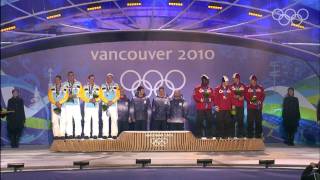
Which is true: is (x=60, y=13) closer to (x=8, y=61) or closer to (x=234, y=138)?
(x=8, y=61)

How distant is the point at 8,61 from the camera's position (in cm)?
1254

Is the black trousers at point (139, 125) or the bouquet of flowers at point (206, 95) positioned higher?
the bouquet of flowers at point (206, 95)

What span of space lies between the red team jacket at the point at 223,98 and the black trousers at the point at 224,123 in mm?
128

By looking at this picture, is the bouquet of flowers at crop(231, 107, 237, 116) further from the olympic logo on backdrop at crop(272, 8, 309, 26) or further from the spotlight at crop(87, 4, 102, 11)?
the spotlight at crop(87, 4, 102, 11)

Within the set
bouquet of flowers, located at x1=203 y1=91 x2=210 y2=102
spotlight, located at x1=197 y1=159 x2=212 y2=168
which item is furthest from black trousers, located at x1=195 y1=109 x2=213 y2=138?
spotlight, located at x1=197 y1=159 x2=212 y2=168

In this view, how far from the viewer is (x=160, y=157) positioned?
10.0 metres

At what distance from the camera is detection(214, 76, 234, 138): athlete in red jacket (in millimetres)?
11516

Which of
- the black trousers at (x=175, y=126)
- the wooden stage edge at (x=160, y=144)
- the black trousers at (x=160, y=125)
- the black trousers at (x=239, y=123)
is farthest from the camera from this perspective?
the black trousers at (x=175, y=126)

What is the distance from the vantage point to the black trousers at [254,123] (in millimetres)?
11945

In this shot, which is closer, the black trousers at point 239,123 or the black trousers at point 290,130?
the black trousers at point 239,123

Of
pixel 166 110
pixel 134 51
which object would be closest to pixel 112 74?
pixel 134 51

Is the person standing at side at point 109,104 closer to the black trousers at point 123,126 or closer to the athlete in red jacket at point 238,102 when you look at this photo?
the black trousers at point 123,126

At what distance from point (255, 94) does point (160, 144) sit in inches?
98.4

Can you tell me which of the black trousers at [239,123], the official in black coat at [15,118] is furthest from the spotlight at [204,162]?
the official in black coat at [15,118]
